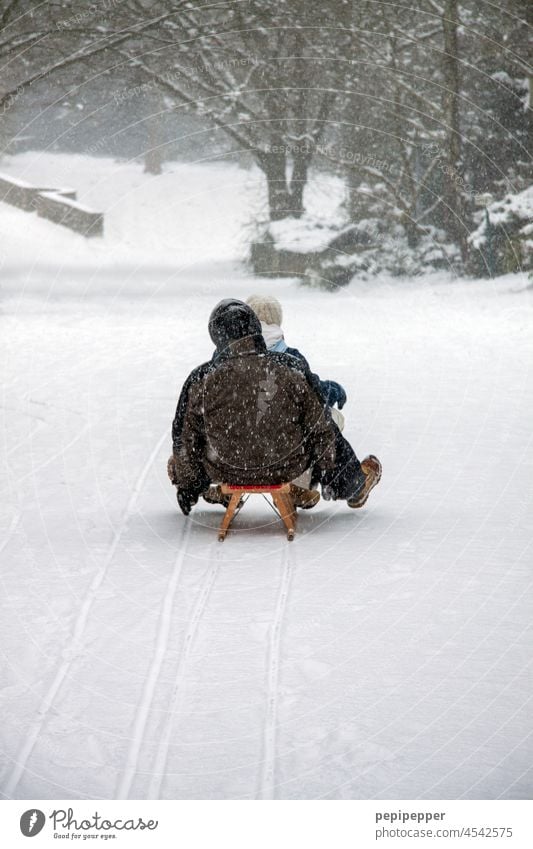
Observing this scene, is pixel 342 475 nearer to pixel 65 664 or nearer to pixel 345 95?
pixel 65 664

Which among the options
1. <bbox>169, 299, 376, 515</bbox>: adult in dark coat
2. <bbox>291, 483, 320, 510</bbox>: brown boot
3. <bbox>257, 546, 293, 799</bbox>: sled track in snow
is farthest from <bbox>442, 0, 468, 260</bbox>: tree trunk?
<bbox>257, 546, 293, 799</bbox>: sled track in snow

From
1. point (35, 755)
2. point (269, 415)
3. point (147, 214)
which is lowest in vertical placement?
point (35, 755)

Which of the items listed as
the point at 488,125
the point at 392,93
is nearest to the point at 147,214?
the point at 392,93

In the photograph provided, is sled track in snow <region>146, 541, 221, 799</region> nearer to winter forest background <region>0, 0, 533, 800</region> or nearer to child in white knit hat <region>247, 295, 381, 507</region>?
winter forest background <region>0, 0, 533, 800</region>

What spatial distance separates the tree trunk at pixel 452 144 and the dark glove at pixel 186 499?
42.0 ft

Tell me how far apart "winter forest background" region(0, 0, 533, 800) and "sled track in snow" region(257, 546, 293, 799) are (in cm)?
1

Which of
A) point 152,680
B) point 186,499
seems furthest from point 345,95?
point 152,680

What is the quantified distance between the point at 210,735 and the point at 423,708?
0.66 m

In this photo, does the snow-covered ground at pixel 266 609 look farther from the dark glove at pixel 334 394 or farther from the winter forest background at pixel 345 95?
the winter forest background at pixel 345 95

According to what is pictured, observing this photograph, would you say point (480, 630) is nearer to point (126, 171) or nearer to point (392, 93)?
point (392, 93)

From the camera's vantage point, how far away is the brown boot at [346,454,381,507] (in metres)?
5.69

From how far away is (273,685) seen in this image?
3654 mm

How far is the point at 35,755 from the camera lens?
318cm

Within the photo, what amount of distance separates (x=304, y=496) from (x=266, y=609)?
137 cm
